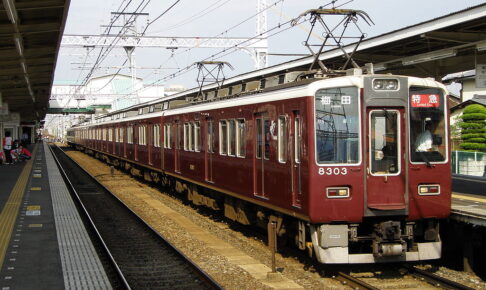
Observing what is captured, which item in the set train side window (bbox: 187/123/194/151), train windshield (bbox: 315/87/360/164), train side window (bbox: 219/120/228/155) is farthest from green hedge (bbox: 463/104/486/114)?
train windshield (bbox: 315/87/360/164)

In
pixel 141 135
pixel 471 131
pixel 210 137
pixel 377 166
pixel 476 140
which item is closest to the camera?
pixel 377 166

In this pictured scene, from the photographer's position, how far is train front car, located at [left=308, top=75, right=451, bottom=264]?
7.69 meters

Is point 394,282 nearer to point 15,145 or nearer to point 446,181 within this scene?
point 446,181

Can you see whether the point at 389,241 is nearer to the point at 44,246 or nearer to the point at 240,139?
the point at 240,139

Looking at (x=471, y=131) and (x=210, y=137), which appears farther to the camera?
(x=471, y=131)

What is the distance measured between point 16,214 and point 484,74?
35.3ft

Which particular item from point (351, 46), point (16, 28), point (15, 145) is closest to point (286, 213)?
point (351, 46)

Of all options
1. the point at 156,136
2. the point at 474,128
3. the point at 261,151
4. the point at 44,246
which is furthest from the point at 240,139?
the point at 474,128

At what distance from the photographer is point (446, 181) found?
8.10m

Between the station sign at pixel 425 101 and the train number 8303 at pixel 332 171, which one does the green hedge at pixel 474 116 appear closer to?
the station sign at pixel 425 101

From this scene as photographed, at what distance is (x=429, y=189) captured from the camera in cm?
800

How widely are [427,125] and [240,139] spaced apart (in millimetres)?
3824

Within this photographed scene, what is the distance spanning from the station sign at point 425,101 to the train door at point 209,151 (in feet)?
17.8

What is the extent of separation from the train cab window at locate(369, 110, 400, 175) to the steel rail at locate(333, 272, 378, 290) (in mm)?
1472
